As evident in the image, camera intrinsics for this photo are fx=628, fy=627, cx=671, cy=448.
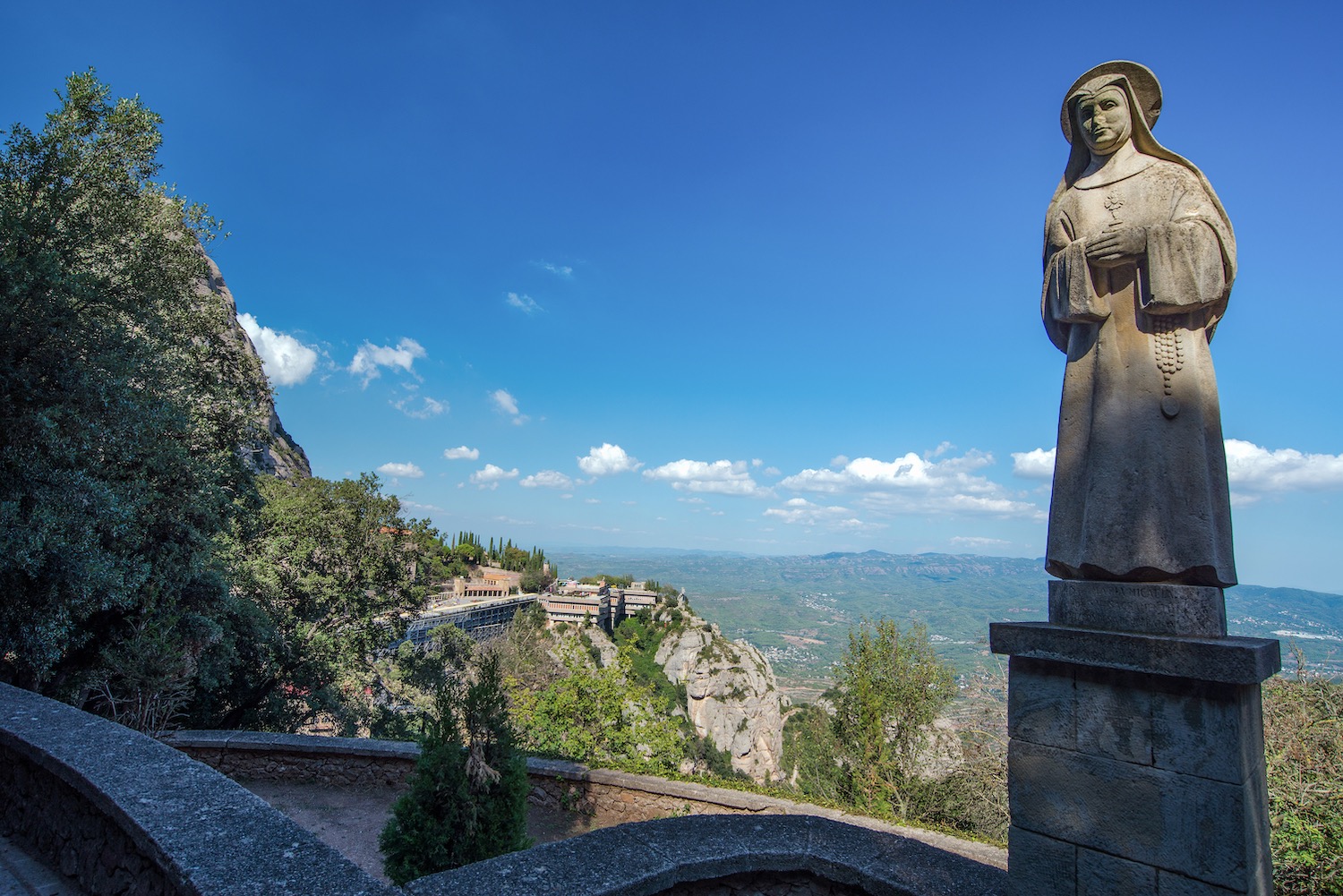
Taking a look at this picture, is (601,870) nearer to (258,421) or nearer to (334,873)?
(334,873)

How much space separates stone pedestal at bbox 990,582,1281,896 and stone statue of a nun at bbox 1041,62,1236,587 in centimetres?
26

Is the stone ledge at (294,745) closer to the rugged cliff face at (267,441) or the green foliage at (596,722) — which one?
the green foliage at (596,722)

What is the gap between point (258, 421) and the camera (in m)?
16.1

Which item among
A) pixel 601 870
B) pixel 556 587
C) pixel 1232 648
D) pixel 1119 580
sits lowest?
pixel 556 587

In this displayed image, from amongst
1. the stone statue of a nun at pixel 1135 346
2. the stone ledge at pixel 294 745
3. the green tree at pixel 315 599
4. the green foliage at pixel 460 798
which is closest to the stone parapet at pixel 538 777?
the stone ledge at pixel 294 745

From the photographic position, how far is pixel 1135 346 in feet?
11.2

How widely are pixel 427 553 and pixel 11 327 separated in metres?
13.5

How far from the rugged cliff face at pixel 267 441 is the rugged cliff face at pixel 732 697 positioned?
143 ft

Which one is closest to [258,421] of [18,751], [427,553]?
[427,553]

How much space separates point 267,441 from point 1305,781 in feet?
64.7

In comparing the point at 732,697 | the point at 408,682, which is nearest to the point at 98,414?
the point at 408,682

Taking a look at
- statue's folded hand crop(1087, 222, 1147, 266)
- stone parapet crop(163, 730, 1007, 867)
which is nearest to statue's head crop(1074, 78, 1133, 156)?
statue's folded hand crop(1087, 222, 1147, 266)

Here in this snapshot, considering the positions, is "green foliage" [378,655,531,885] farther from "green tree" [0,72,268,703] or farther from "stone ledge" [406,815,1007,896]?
"green tree" [0,72,268,703]

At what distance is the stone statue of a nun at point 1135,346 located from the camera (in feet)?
10.3
